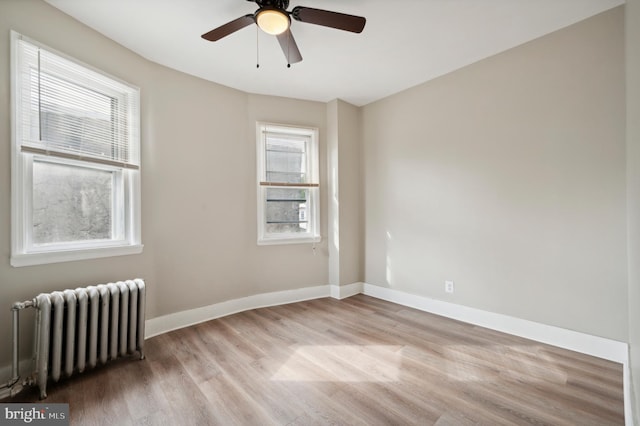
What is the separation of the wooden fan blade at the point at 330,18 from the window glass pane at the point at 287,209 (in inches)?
84.8

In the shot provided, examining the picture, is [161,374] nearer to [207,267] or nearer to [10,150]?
[207,267]

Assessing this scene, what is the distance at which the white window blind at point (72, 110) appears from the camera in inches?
77.3

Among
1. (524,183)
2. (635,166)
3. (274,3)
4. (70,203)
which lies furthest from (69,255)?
(524,183)

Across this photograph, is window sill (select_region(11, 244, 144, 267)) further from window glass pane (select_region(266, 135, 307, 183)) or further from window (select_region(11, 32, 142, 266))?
window glass pane (select_region(266, 135, 307, 183))

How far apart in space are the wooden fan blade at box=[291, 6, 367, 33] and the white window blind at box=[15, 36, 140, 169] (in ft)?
5.97

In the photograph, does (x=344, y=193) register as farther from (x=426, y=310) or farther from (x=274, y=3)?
(x=274, y=3)

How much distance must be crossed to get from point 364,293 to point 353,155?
78.4 inches

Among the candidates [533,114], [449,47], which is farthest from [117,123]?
[533,114]

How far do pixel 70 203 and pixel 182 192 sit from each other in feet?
3.06

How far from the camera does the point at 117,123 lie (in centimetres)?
254

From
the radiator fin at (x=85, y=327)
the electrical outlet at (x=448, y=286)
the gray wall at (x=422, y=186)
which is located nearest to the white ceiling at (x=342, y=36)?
the gray wall at (x=422, y=186)

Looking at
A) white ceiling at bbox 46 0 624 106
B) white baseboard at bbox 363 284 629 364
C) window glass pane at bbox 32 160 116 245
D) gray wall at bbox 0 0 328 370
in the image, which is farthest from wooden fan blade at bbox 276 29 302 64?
white baseboard at bbox 363 284 629 364

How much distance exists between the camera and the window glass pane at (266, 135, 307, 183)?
12.1ft

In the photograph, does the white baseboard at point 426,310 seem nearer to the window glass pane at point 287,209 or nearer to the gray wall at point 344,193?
the gray wall at point 344,193
